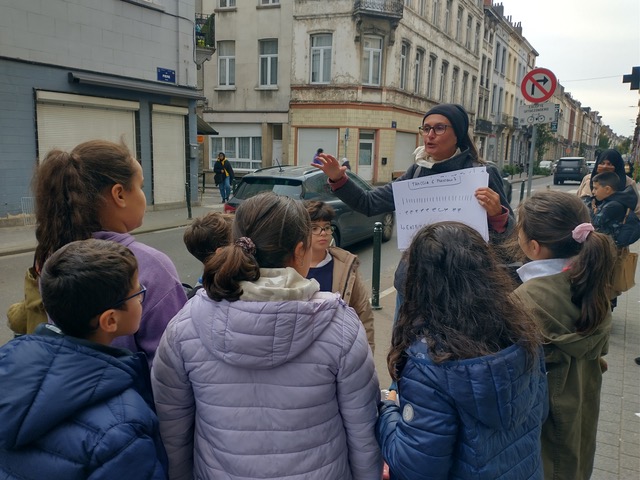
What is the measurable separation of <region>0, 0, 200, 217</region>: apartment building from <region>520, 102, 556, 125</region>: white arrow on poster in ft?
31.8

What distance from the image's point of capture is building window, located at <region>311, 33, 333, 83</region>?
24453mm

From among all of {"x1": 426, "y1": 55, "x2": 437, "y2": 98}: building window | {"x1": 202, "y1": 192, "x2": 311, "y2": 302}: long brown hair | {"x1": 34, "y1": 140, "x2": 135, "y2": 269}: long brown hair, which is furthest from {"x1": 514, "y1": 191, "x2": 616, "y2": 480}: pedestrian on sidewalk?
{"x1": 426, "y1": 55, "x2": 437, "y2": 98}: building window

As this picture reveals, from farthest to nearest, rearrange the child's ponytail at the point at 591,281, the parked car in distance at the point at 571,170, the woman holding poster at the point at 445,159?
the parked car in distance at the point at 571,170 < the woman holding poster at the point at 445,159 < the child's ponytail at the point at 591,281

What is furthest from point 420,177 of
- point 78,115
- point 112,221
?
point 78,115

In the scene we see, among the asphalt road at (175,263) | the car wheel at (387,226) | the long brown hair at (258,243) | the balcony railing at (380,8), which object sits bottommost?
the asphalt road at (175,263)

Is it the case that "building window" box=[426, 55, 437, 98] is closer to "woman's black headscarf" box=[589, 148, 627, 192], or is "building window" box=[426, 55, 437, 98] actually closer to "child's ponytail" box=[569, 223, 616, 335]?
"woman's black headscarf" box=[589, 148, 627, 192]

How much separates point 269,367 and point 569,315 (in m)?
1.21

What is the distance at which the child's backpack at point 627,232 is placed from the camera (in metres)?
4.87

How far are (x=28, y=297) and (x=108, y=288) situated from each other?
73 cm

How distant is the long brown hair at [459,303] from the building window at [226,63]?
26.2 metres

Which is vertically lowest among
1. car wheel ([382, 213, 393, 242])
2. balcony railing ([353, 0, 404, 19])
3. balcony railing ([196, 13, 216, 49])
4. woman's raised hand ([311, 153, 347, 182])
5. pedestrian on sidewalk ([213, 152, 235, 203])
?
car wheel ([382, 213, 393, 242])

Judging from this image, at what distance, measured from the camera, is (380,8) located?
2372cm

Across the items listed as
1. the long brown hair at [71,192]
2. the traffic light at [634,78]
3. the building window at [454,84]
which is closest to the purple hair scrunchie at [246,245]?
the long brown hair at [71,192]

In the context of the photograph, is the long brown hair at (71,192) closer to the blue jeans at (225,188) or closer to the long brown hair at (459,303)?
the long brown hair at (459,303)
